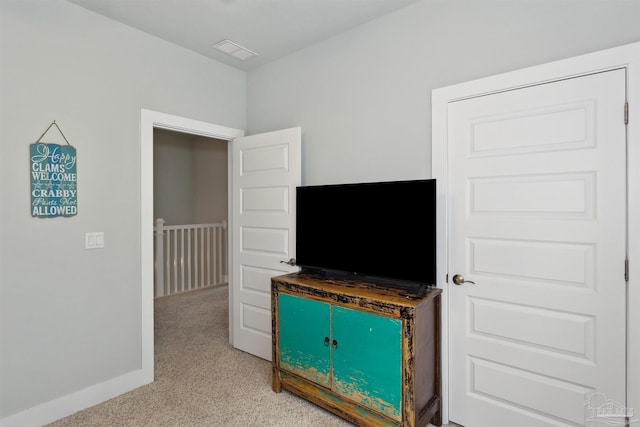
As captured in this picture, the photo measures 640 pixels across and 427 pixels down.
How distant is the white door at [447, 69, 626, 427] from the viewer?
1.64m

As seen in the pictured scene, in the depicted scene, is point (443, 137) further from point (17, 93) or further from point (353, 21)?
point (17, 93)

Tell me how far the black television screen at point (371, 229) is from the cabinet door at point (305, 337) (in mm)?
334

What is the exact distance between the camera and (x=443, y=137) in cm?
211

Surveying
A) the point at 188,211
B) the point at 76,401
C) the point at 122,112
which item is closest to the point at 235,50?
the point at 122,112

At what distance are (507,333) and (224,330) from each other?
2.88 meters

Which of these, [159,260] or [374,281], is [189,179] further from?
[374,281]

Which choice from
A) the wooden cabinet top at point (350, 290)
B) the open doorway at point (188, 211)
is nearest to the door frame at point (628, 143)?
the wooden cabinet top at point (350, 290)

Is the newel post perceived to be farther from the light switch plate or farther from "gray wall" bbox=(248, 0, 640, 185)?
"gray wall" bbox=(248, 0, 640, 185)

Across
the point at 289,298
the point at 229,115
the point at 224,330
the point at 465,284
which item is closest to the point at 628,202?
the point at 465,284

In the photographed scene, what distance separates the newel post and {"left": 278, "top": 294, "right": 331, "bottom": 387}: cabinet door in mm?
3240

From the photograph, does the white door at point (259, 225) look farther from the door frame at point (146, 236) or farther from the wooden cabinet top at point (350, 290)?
the door frame at point (146, 236)

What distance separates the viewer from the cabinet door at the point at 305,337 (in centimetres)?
220

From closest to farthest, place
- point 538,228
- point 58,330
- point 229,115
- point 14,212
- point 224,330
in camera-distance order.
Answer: point 538,228, point 14,212, point 58,330, point 229,115, point 224,330

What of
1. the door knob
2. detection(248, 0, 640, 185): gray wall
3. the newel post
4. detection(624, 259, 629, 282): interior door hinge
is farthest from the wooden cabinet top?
the newel post
